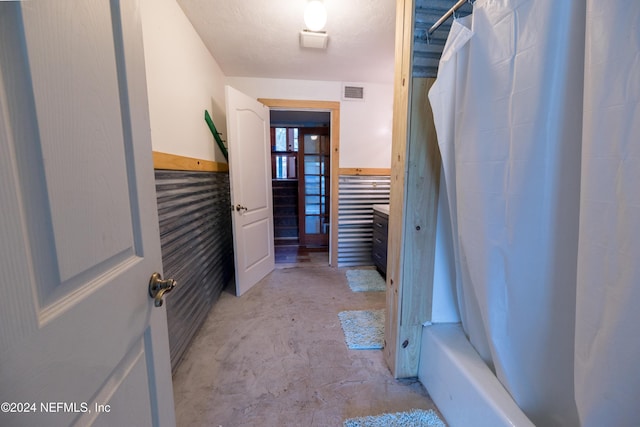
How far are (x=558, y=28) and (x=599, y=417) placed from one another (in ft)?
3.48

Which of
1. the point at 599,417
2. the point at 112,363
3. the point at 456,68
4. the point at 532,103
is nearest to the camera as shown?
the point at 112,363

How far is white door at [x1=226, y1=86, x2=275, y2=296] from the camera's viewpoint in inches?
89.2

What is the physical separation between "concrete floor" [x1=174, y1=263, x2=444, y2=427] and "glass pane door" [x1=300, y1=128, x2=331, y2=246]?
78.3 inches

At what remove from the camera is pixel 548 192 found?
2.59 ft

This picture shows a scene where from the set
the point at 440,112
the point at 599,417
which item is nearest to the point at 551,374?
the point at 599,417

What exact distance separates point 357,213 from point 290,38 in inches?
77.5

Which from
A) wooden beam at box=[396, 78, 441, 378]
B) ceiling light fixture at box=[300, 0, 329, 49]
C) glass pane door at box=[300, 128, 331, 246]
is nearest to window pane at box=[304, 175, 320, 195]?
glass pane door at box=[300, 128, 331, 246]

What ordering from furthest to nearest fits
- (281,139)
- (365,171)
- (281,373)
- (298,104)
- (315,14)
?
(281,139) < (365,171) < (298,104) < (315,14) < (281,373)

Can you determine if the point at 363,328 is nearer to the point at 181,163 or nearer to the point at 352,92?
the point at 181,163

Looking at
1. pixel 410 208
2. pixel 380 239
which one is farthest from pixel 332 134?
pixel 410 208

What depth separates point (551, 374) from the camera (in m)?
0.86

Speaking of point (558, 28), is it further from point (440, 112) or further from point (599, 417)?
point (599, 417)

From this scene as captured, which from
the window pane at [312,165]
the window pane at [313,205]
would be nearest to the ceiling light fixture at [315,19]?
the window pane at [312,165]

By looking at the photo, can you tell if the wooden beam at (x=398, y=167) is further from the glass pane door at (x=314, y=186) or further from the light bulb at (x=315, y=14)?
the glass pane door at (x=314, y=186)
